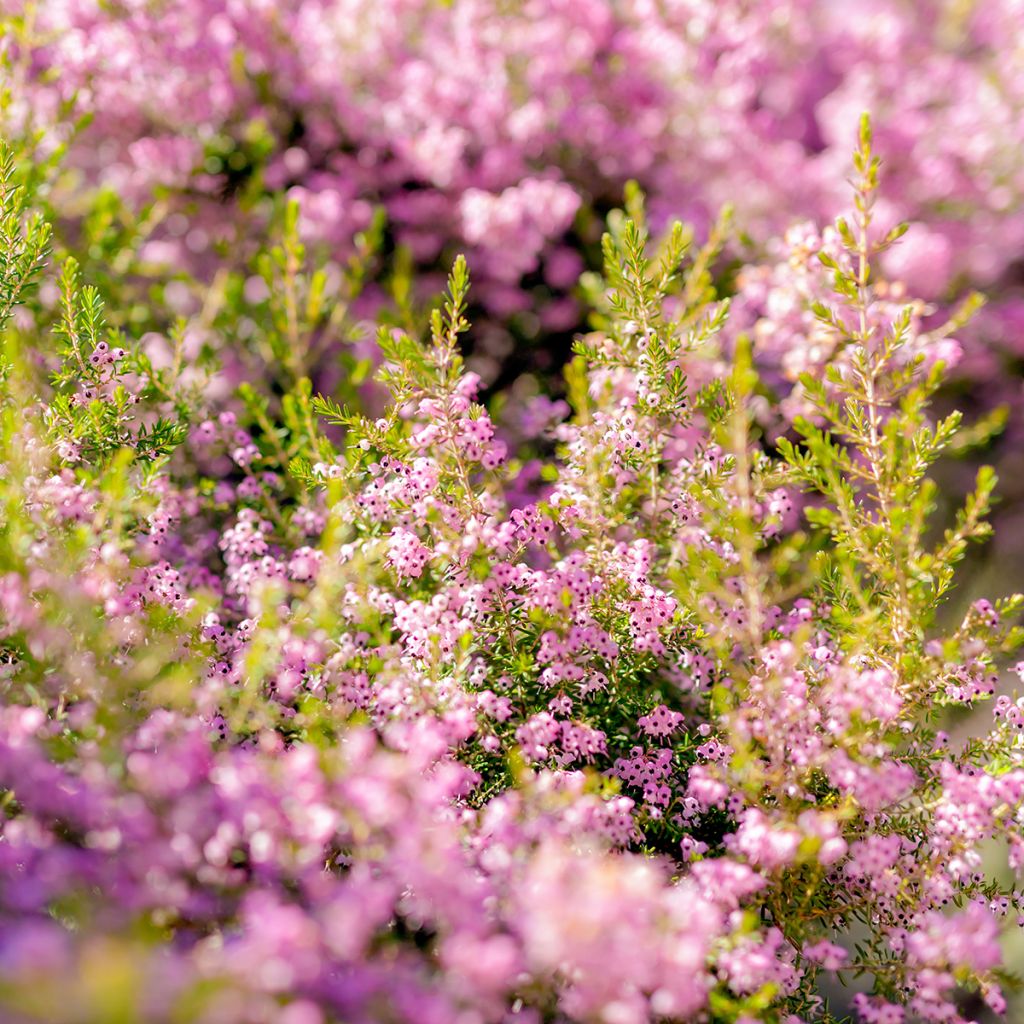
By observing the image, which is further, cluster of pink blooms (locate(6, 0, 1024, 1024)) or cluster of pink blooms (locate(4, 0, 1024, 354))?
cluster of pink blooms (locate(4, 0, 1024, 354))

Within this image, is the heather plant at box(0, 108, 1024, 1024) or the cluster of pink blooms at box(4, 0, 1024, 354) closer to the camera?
the heather plant at box(0, 108, 1024, 1024)

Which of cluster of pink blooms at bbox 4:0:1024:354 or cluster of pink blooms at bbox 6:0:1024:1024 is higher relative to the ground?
cluster of pink blooms at bbox 4:0:1024:354

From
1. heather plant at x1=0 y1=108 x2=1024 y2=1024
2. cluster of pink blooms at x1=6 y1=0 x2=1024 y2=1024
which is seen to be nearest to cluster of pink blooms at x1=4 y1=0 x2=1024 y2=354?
cluster of pink blooms at x1=6 y1=0 x2=1024 y2=1024

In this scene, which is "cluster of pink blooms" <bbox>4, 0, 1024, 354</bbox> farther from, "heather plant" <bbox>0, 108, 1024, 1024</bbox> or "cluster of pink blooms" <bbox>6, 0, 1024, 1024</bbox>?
"heather plant" <bbox>0, 108, 1024, 1024</bbox>

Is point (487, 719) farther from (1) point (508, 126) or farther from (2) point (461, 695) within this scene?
(1) point (508, 126)

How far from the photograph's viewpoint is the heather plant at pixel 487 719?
5.64 feet

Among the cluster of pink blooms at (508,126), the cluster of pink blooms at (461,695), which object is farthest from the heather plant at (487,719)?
the cluster of pink blooms at (508,126)

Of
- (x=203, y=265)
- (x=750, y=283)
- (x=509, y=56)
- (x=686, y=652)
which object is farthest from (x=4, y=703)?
(x=509, y=56)

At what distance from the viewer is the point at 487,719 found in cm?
274

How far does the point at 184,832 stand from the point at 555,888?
2.93ft

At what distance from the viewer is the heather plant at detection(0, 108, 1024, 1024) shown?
1.72m

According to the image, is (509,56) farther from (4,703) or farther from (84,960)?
(84,960)

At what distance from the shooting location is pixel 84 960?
1.46 metres

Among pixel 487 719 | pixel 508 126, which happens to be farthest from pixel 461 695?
pixel 508 126
